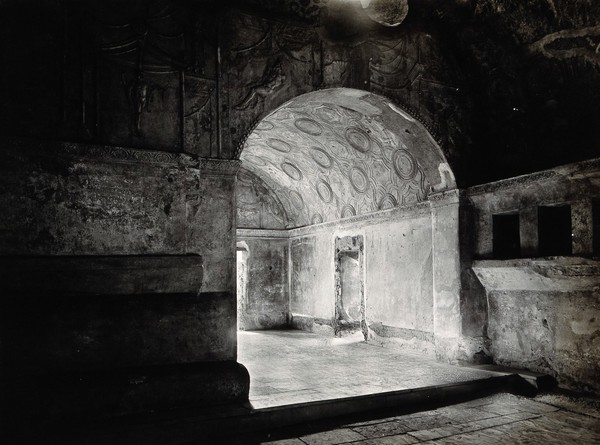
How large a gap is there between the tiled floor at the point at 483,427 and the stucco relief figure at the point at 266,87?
159 inches

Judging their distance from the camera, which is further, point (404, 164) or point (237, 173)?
point (404, 164)

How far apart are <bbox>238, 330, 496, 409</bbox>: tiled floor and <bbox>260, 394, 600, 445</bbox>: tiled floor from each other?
1.66ft

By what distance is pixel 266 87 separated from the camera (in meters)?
6.33

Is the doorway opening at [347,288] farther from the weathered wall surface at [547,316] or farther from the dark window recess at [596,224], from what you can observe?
the dark window recess at [596,224]

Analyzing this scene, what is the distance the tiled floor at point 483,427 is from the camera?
15.8ft

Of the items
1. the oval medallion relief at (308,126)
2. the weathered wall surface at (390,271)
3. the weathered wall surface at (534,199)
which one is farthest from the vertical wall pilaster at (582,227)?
the oval medallion relief at (308,126)

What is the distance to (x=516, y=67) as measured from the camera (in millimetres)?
7582

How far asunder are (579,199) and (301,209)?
7491 millimetres

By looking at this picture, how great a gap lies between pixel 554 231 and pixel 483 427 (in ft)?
10.6

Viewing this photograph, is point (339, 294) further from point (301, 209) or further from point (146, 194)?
point (146, 194)

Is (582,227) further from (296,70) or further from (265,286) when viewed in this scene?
(265,286)

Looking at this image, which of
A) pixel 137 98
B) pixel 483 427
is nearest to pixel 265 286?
pixel 137 98

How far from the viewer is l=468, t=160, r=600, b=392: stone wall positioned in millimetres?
6070

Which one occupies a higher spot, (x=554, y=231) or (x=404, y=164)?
(x=404, y=164)
